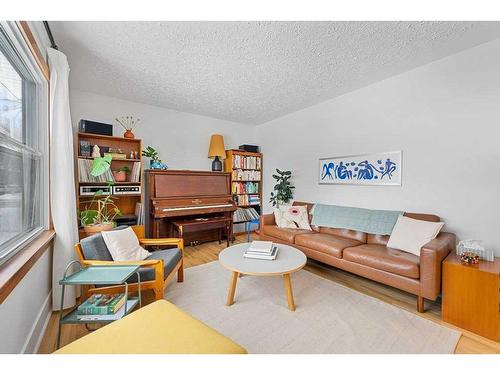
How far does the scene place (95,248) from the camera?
1841mm

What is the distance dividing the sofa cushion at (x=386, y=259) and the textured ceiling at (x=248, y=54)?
2.02 meters

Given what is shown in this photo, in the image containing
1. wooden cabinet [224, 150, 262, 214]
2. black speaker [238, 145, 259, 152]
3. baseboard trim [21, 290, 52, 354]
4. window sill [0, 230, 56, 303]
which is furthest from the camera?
black speaker [238, 145, 259, 152]

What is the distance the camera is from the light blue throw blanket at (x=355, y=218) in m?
2.59

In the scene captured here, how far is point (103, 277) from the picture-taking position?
1413 mm

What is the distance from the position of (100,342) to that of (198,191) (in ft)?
9.61

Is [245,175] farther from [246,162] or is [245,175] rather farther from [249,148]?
[249,148]

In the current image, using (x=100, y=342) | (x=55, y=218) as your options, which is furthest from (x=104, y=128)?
(x=100, y=342)

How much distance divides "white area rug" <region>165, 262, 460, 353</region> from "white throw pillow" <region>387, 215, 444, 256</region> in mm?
638

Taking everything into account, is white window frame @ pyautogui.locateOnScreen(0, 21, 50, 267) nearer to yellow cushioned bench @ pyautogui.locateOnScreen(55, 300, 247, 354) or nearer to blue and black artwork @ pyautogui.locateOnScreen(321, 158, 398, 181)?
yellow cushioned bench @ pyautogui.locateOnScreen(55, 300, 247, 354)

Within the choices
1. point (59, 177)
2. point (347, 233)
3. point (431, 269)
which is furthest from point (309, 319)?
point (59, 177)

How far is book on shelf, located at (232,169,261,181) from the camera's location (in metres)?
4.42

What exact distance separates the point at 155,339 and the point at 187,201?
276 cm

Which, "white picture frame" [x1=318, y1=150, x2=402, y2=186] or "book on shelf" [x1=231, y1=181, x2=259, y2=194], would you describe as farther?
"book on shelf" [x1=231, y1=181, x2=259, y2=194]

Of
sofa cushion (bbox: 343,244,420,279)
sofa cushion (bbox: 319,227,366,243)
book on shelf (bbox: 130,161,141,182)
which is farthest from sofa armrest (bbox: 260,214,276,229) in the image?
book on shelf (bbox: 130,161,141,182)
